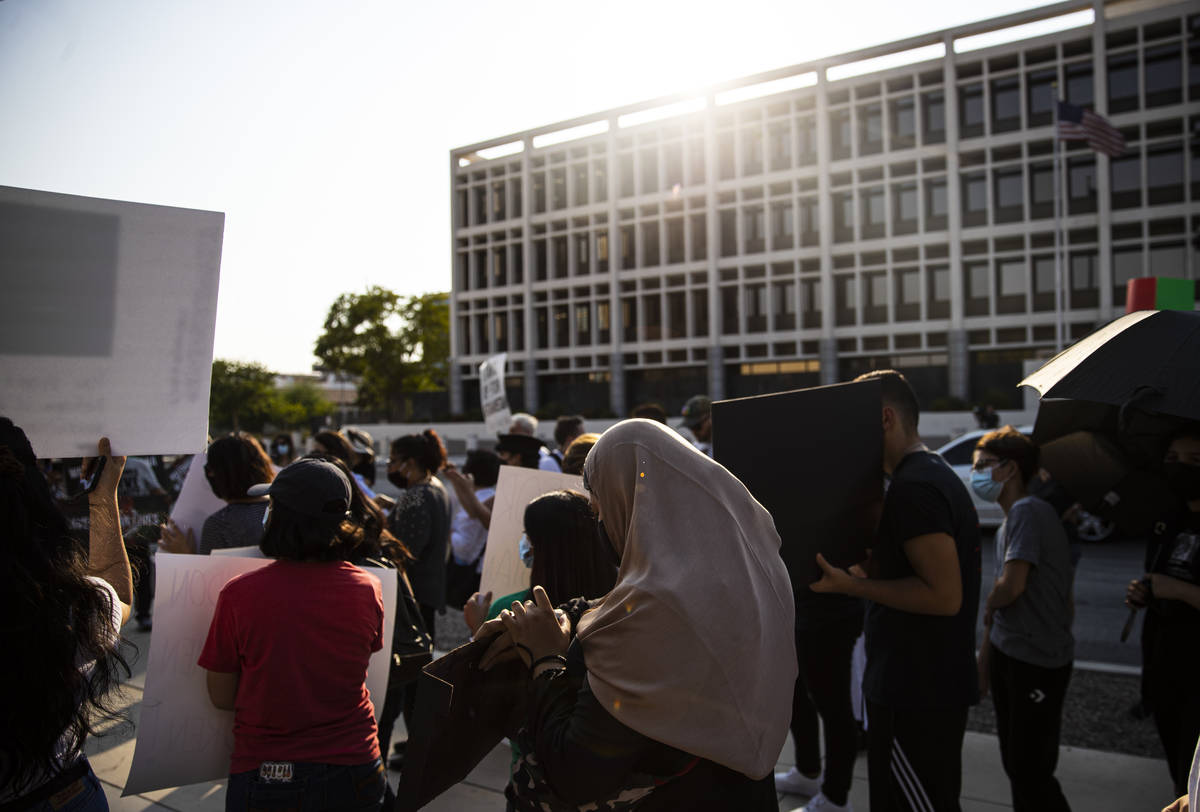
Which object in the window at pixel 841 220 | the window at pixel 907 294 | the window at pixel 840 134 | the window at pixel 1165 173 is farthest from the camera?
the window at pixel 841 220

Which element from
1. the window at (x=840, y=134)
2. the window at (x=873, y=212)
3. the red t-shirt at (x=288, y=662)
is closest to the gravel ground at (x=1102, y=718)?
the red t-shirt at (x=288, y=662)

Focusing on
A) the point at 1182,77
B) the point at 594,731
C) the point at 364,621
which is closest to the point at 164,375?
the point at 364,621

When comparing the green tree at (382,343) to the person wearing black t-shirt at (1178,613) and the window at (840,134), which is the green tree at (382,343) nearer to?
the window at (840,134)

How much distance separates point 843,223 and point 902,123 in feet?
16.9

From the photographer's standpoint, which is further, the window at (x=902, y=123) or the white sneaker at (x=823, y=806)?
the window at (x=902, y=123)

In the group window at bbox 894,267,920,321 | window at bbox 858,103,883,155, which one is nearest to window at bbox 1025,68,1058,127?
window at bbox 858,103,883,155

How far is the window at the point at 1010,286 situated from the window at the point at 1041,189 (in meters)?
2.22

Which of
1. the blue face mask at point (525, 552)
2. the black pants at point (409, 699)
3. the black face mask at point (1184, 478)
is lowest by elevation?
the black pants at point (409, 699)

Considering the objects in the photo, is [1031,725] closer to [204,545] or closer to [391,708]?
[391,708]

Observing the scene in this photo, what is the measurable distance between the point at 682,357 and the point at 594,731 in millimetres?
43246

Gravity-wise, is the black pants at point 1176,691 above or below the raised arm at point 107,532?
below

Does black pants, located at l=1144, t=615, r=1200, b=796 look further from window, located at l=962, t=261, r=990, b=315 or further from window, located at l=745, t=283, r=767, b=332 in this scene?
window, located at l=745, t=283, r=767, b=332

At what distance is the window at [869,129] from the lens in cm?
3853

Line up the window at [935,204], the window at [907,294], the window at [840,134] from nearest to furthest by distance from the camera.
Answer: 1. the window at [935,204]
2. the window at [907,294]
3. the window at [840,134]
